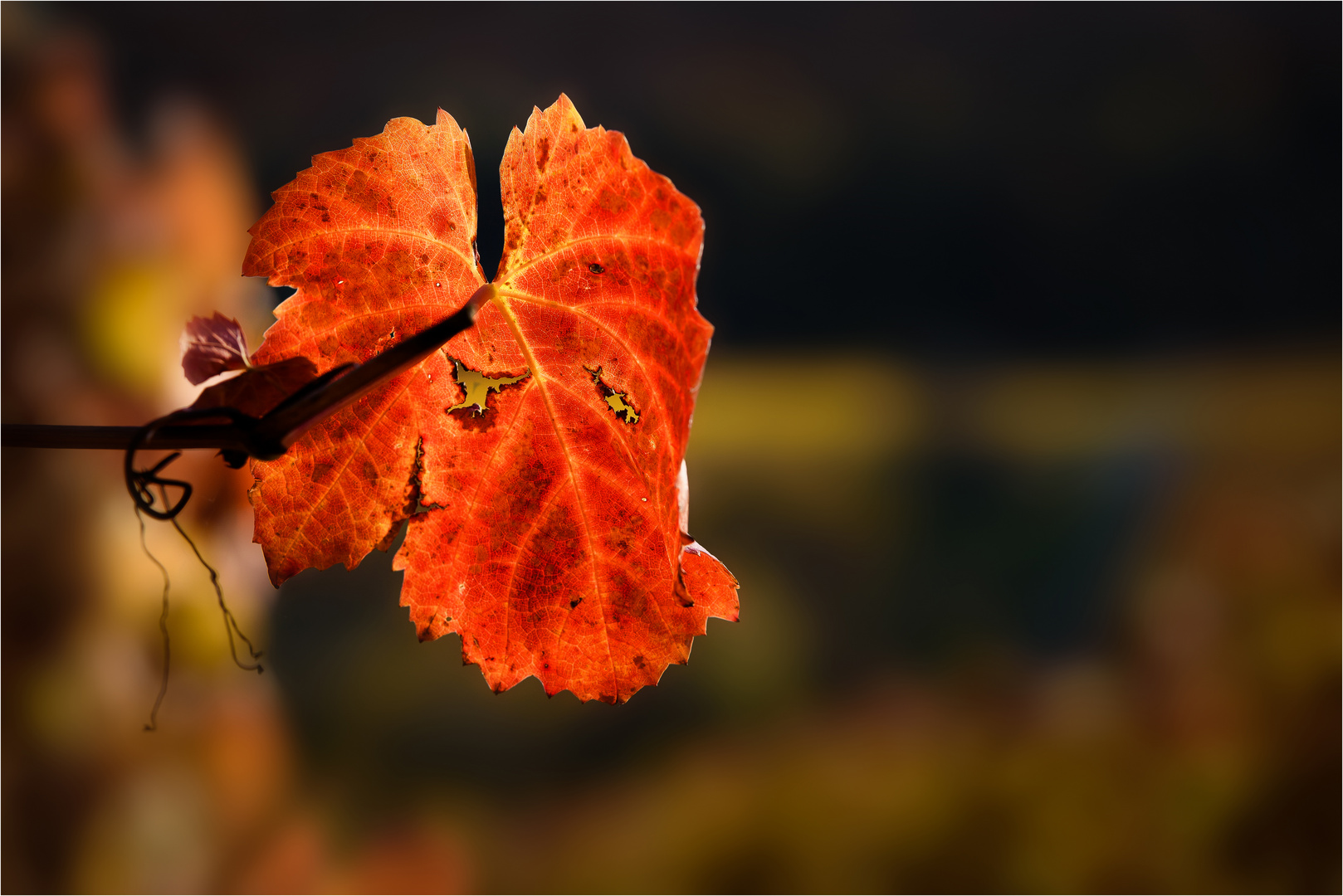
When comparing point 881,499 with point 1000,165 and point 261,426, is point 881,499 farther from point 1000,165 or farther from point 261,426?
point 261,426

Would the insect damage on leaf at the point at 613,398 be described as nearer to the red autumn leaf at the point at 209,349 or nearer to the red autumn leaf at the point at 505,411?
the red autumn leaf at the point at 505,411

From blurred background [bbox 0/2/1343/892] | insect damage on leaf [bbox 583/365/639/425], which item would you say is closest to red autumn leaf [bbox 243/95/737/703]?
insect damage on leaf [bbox 583/365/639/425]

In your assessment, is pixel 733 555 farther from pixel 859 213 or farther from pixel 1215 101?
pixel 1215 101

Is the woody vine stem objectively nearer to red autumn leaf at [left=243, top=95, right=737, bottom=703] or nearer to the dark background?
red autumn leaf at [left=243, top=95, right=737, bottom=703]

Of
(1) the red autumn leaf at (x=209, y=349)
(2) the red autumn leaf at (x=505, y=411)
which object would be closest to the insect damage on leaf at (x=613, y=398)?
(2) the red autumn leaf at (x=505, y=411)

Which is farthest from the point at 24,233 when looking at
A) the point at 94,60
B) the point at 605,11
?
the point at 605,11

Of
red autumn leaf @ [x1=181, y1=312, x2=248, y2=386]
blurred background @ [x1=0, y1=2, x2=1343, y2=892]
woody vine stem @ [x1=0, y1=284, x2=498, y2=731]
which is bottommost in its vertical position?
blurred background @ [x1=0, y1=2, x2=1343, y2=892]
